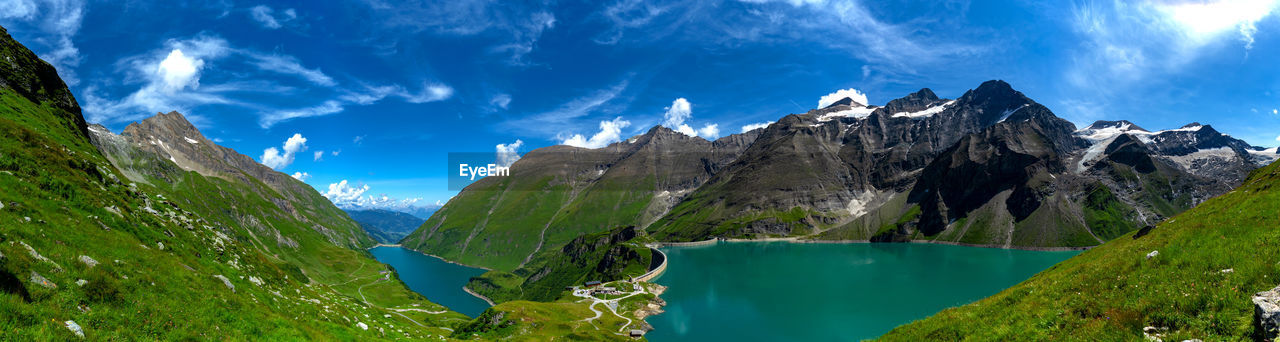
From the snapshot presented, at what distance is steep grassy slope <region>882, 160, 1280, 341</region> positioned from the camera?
1215 centimetres

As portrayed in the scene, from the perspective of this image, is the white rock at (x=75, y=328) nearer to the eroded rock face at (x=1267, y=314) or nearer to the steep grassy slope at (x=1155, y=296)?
the eroded rock face at (x=1267, y=314)

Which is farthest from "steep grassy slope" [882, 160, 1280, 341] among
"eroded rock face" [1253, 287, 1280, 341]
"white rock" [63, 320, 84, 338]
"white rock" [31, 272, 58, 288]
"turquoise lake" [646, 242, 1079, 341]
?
"turquoise lake" [646, 242, 1079, 341]

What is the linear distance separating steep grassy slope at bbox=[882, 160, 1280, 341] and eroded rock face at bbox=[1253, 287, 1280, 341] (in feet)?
2.07

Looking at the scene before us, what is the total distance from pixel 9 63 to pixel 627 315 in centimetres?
11405

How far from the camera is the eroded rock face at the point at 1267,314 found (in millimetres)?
9297

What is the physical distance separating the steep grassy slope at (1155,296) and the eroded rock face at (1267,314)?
2.07 ft

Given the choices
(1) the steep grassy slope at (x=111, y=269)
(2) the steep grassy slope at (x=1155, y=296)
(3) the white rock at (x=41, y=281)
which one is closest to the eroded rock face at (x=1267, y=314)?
(2) the steep grassy slope at (x=1155, y=296)

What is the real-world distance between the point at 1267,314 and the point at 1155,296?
5.53 meters

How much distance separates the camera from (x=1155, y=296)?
46.3ft

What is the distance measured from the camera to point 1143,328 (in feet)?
42.2

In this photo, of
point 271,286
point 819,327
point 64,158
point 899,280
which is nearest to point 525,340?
point 271,286

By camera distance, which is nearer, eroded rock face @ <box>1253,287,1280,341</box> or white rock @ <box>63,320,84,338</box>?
eroded rock face @ <box>1253,287,1280,341</box>

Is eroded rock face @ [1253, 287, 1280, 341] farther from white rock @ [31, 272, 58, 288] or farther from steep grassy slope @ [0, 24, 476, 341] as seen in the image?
white rock @ [31, 272, 58, 288]

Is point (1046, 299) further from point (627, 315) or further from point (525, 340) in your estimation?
point (627, 315)
